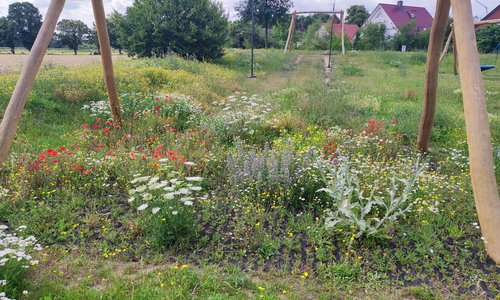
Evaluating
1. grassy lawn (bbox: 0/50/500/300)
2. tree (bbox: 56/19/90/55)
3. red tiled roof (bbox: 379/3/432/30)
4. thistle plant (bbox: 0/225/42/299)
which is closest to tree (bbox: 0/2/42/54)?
tree (bbox: 56/19/90/55)

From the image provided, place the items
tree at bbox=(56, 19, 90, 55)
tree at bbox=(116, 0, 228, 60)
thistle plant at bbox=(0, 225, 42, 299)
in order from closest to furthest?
thistle plant at bbox=(0, 225, 42, 299) < tree at bbox=(116, 0, 228, 60) < tree at bbox=(56, 19, 90, 55)

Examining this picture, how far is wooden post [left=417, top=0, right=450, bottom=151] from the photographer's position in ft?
15.3

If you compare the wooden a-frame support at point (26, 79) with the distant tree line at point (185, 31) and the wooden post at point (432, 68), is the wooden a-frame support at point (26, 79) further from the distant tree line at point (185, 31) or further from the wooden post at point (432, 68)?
the wooden post at point (432, 68)

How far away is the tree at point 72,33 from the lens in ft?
103

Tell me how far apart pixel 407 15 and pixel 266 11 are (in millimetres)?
28145

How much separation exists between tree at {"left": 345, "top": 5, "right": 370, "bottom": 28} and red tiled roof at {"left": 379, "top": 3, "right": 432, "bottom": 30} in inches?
373

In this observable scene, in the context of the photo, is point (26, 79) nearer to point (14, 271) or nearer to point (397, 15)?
point (14, 271)

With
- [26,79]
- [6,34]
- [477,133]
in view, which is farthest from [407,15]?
[26,79]

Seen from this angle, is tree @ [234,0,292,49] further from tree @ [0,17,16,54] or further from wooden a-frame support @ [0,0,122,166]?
wooden a-frame support @ [0,0,122,166]

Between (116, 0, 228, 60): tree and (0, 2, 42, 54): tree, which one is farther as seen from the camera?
(0, 2, 42, 54): tree

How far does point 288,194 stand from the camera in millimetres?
3777

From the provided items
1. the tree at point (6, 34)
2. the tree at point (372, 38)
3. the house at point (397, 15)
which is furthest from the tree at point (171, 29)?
the house at point (397, 15)

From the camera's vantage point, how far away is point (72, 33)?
32.1 metres

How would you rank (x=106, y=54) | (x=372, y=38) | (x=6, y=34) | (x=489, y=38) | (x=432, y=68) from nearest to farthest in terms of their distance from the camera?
(x=432, y=68), (x=106, y=54), (x=6, y=34), (x=489, y=38), (x=372, y=38)
